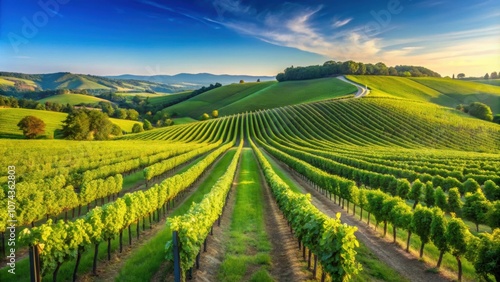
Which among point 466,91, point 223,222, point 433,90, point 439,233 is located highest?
point 433,90

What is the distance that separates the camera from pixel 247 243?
19.6m

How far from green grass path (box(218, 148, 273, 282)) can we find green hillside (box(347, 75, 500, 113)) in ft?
407

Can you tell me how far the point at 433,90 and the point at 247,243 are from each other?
180 metres

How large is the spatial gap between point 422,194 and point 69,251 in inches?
1165

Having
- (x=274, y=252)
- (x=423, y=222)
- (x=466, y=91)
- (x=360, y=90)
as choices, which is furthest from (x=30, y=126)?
(x=466, y=91)

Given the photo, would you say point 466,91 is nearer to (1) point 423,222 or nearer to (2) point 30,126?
(1) point 423,222

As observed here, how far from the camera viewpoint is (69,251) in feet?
43.8

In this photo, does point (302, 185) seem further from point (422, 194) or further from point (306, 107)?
point (306, 107)

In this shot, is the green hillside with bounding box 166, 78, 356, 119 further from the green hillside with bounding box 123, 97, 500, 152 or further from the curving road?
the green hillside with bounding box 123, 97, 500, 152

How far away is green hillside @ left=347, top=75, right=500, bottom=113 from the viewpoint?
492 ft

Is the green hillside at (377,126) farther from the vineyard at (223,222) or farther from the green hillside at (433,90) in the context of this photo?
the vineyard at (223,222)

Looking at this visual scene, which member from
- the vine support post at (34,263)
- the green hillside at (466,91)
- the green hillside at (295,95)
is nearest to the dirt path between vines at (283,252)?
the vine support post at (34,263)

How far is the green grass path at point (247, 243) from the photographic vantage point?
49.7 ft

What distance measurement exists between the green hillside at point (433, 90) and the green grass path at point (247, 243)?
4887 inches
